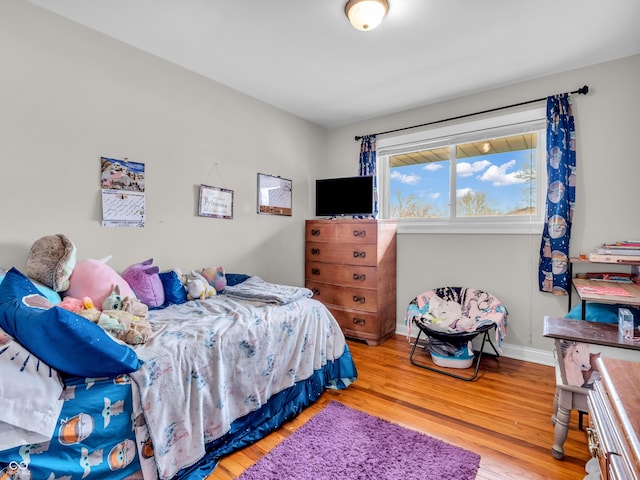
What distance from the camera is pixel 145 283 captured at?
217 centimetres

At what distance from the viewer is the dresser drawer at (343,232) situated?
3.26 metres

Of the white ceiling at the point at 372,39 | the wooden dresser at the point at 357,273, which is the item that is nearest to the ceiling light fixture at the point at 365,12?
the white ceiling at the point at 372,39

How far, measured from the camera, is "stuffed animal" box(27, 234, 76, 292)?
1.77 meters

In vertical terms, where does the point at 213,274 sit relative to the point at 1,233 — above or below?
below

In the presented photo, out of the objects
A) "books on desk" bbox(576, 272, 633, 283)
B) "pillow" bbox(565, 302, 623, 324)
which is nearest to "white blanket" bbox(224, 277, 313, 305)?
"pillow" bbox(565, 302, 623, 324)

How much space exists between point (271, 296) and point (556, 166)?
8.33 feet

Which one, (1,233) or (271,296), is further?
(271,296)

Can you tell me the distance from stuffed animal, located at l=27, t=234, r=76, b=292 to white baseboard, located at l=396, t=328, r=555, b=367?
344 centimetres

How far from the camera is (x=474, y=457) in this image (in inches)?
65.2

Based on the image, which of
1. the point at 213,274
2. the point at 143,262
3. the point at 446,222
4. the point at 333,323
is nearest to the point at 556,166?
the point at 446,222

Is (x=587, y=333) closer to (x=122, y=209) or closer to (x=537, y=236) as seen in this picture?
(x=537, y=236)

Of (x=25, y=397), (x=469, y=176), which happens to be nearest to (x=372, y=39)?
(x=469, y=176)

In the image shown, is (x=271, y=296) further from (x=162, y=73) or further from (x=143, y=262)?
(x=162, y=73)

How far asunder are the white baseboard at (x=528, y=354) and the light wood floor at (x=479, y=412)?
6 cm
